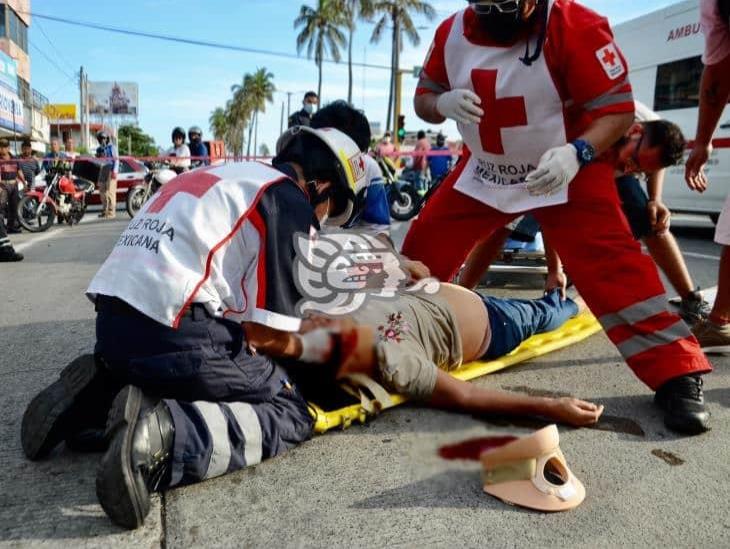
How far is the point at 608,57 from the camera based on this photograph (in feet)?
6.94

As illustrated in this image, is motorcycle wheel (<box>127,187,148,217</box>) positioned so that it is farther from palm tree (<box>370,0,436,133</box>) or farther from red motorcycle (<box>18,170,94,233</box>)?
palm tree (<box>370,0,436,133</box>)

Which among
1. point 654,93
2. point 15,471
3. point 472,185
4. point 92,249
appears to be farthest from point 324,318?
point 654,93

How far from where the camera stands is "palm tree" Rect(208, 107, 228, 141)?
73.4m

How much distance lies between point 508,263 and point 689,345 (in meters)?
2.17

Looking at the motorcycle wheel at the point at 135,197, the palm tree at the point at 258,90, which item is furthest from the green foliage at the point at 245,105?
the motorcycle wheel at the point at 135,197

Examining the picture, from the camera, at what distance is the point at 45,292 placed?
4.32m

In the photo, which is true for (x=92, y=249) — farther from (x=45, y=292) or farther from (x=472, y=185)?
(x=472, y=185)

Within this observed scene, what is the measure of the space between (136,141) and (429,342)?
262ft

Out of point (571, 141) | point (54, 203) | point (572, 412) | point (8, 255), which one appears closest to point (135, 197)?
point (54, 203)

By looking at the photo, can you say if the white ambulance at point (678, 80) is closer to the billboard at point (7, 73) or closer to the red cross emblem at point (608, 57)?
the red cross emblem at point (608, 57)

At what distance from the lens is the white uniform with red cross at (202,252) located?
1567mm

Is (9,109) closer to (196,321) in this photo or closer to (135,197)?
(135,197)

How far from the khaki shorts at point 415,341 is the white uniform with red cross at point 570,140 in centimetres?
49

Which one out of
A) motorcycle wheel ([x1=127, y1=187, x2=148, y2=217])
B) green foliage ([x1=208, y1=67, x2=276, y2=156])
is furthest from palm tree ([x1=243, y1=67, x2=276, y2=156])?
motorcycle wheel ([x1=127, y1=187, x2=148, y2=217])
